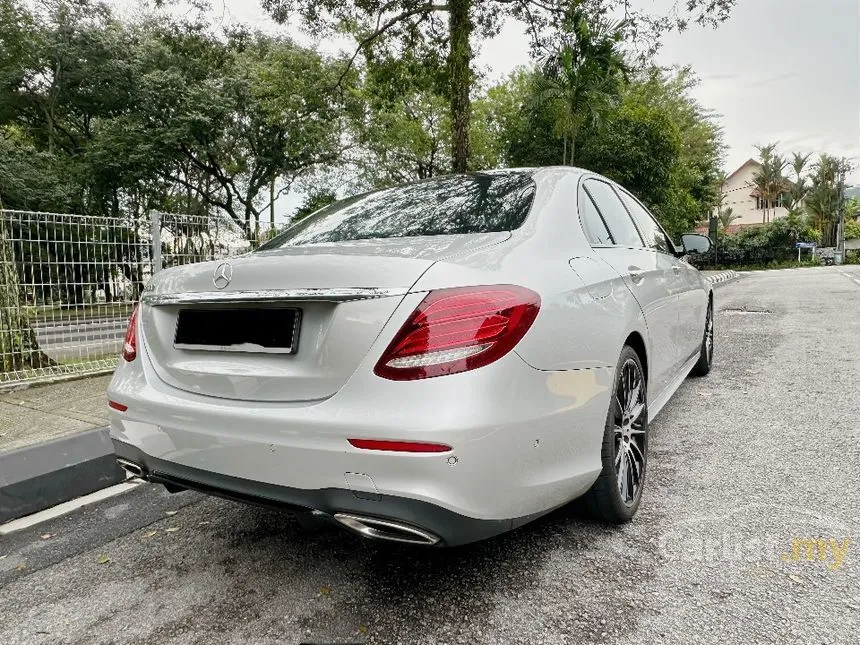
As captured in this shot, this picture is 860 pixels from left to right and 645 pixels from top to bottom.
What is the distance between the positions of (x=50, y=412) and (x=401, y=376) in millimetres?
3797

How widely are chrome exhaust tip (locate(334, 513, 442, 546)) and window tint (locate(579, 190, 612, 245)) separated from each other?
4.75 ft

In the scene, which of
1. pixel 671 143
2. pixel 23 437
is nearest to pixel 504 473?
pixel 23 437

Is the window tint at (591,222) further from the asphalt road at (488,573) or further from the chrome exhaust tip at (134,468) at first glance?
the chrome exhaust tip at (134,468)

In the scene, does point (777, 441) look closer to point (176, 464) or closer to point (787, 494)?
point (787, 494)

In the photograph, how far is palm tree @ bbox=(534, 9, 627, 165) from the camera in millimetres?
14180

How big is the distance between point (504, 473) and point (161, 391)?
1213 mm

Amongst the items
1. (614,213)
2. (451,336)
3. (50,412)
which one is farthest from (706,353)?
(50,412)

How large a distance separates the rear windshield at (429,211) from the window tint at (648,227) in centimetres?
115

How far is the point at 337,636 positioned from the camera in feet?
6.12

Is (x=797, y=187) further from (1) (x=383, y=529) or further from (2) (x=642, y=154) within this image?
(1) (x=383, y=529)

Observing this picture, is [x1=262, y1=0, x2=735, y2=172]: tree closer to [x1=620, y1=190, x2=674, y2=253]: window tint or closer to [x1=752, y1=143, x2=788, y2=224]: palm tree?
[x1=620, y1=190, x2=674, y2=253]: window tint

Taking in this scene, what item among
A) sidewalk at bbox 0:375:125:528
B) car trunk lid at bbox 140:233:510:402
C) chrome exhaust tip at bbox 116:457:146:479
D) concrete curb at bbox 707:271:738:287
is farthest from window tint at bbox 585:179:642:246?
concrete curb at bbox 707:271:738:287

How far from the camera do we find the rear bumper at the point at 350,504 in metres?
1.68

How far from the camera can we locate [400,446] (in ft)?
5.41
